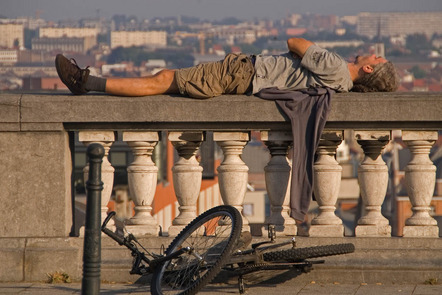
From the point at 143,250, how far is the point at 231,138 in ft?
3.26

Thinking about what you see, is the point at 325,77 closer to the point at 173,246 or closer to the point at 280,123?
the point at 280,123

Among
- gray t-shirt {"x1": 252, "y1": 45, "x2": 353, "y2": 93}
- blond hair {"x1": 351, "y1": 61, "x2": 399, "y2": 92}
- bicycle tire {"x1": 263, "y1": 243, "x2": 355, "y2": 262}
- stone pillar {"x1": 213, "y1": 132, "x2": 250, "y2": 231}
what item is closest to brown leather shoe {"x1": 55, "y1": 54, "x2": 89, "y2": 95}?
stone pillar {"x1": 213, "y1": 132, "x2": 250, "y2": 231}

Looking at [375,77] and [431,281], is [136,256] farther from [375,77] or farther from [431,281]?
[375,77]

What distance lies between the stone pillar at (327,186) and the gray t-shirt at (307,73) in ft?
1.35

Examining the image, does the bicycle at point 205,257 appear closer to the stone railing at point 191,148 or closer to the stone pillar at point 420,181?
the stone railing at point 191,148

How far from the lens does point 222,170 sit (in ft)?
24.1

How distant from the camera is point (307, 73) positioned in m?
7.34

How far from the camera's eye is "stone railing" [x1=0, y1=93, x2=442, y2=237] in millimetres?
7215

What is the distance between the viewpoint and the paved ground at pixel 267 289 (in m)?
6.84

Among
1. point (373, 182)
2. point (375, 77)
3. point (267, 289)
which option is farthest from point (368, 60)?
point (267, 289)

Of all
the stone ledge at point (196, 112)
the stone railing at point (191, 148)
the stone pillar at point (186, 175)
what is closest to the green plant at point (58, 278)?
the stone railing at point (191, 148)

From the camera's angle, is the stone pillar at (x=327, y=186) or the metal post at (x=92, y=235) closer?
the metal post at (x=92, y=235)

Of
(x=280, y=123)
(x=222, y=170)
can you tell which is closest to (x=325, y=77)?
(x=280, y=123)

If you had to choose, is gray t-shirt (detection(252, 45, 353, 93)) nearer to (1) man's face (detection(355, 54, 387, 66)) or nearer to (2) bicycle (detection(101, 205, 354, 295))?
(1) man's face (detection(355, 54, 387, 66))
